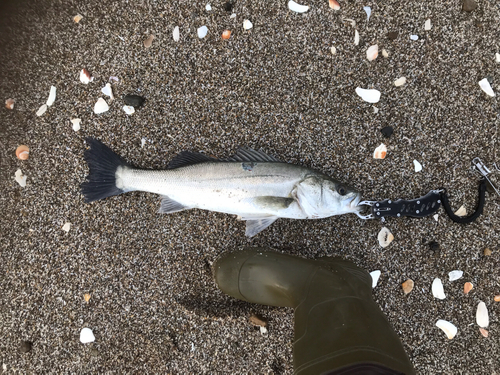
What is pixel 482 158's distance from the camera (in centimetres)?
243

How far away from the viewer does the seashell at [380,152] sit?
7.98 feet

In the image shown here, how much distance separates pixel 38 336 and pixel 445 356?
332cm

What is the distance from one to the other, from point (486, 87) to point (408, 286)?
1773 millimetres

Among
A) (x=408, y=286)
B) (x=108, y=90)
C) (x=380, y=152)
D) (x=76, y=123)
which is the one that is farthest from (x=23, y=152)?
(x=408, y=286)

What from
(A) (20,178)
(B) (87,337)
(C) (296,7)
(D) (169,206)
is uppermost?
(C) (296,7)

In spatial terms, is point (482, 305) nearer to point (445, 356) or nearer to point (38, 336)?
point (445, 356)

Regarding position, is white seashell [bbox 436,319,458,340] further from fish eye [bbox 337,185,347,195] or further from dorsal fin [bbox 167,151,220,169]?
dorsal fin [bbox 167,151,220,169]

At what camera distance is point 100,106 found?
8.13ft

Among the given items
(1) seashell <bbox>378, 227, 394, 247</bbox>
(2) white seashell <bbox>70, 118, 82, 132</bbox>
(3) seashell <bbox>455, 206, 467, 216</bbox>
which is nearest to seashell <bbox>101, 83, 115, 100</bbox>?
(2) white seashell <bbox>70, 118, 82, 132</bbox>

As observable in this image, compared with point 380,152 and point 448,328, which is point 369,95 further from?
point 448,328

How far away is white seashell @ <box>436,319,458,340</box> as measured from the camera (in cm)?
238

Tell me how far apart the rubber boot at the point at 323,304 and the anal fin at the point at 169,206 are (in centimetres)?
53

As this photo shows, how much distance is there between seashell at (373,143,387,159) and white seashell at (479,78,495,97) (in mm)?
954

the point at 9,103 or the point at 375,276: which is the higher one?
the point at 9,103
